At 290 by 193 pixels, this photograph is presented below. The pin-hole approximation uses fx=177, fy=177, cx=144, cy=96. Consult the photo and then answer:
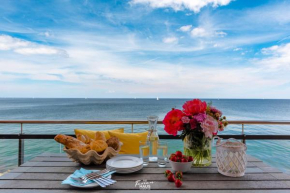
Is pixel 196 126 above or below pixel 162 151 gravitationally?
above

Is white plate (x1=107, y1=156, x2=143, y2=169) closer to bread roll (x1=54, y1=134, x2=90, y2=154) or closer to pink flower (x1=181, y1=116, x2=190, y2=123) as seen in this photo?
bread roll (x1=54, y1=134, x2=90, y2=154)

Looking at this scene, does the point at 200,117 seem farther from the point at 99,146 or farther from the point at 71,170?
the point at 71,170

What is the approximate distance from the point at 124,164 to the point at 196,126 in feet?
1.87

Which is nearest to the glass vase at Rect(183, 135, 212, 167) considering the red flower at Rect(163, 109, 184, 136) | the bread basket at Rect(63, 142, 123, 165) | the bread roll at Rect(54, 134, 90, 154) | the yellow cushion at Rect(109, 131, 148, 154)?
the red flower at Rect(163, 109, 184, 136)

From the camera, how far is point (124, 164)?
4.13ft

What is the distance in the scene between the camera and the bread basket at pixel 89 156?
4.01 ft

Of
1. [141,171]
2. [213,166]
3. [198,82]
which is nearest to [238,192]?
[213,166]

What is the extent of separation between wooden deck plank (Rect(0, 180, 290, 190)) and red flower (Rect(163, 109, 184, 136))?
332mm

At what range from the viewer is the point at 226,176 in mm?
1117

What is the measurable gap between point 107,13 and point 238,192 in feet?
32.0

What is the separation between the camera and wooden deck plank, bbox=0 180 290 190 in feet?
3.10

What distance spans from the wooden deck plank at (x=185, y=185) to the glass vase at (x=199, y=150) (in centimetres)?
26

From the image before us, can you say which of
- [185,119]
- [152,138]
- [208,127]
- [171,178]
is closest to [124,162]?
[152,138]

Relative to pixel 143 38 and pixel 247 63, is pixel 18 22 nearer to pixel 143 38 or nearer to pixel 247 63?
pixel 143 38
